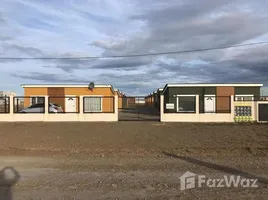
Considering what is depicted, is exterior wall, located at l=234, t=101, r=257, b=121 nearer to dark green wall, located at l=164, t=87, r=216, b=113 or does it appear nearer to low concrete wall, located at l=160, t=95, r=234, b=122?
low concrete wall, located at l=160, t=95, r=234, b=122

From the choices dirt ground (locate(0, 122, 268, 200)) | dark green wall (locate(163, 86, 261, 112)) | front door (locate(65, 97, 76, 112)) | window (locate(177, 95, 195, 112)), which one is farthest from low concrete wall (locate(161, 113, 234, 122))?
dark green wall (locate(163, 86, 261, 112))

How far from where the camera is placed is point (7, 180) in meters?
9.38

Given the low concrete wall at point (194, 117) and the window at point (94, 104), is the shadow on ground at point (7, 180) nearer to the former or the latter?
the low concrete wall at point (194, 117)

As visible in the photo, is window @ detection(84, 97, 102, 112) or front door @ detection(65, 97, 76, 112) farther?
front door @ detection(65, 97, 76, 112)

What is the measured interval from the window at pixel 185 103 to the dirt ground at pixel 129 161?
1974 cm

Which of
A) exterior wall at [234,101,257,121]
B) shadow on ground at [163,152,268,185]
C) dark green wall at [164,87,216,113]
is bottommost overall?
shadow on ground at [163,152,268,185]

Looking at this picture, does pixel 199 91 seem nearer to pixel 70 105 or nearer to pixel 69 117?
pixel 70 105

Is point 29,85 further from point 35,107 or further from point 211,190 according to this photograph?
point 211,190

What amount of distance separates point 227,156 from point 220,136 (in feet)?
19.6

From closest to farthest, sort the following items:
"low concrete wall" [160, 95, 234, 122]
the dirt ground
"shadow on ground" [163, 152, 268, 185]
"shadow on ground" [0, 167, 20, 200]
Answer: "shadow on ground" [0, 167, 20, 200]
the dirt ground
"shadow on ground" [163, 152, 268, 185]
"low concrete wall" [160, 95, 234, 122]

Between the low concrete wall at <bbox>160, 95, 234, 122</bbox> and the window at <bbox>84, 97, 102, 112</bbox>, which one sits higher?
the window at <bbox>84, 97, 102, 112</bbox>
